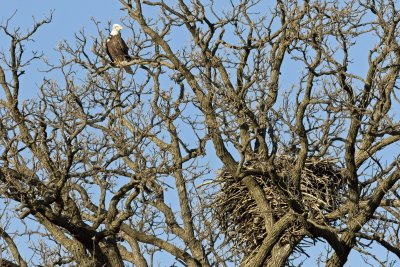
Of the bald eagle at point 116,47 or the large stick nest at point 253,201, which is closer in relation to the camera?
the large stick nest at point 253,201

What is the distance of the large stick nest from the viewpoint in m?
12.2

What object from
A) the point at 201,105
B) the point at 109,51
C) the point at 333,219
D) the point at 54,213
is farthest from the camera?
the point at 109,51

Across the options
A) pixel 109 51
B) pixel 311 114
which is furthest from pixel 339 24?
pixel 109 51

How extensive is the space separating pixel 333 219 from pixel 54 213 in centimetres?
315

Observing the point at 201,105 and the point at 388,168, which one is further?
the point at 201,105

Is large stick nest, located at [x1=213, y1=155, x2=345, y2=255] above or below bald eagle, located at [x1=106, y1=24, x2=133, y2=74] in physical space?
below

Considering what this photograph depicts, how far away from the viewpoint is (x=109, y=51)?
16.4 metres

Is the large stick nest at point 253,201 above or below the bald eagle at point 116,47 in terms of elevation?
below

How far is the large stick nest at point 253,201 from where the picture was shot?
1217 cm

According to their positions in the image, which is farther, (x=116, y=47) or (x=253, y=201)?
(x=116, y=47)

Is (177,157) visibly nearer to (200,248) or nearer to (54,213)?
(200,248)

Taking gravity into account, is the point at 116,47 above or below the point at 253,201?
above

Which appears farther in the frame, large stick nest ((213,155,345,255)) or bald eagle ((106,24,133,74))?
bald eagle ((106,24,133,74))

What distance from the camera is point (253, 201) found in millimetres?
12625
